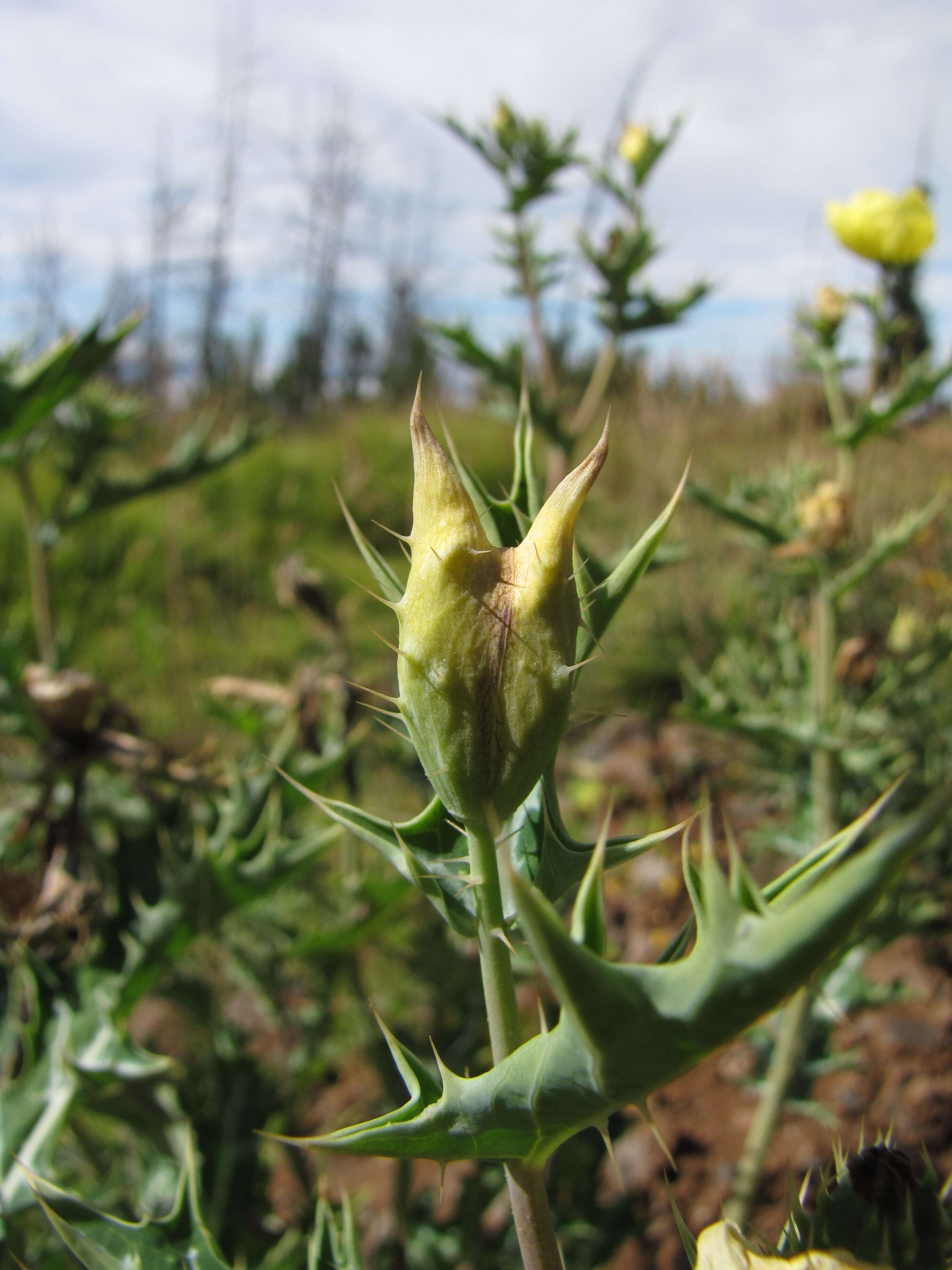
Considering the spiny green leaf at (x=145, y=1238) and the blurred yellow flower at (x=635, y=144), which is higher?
the blurred yellow flower at (x=635, y=144)

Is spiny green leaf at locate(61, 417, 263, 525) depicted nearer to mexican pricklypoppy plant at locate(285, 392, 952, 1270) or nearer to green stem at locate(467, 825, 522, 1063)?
mexican pricklypoppy plant at locate(285, 392, 952, 1270)

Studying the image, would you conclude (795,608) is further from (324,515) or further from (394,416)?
(394,416)

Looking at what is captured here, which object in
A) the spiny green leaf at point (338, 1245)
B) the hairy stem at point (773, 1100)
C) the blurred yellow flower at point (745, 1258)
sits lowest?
the hairy stem at point (773, 1100)

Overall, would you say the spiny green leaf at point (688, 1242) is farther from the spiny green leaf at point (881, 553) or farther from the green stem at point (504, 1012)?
the spiny green leaf at point (881, 553)

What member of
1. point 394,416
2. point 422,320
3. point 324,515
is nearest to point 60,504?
point 422,320

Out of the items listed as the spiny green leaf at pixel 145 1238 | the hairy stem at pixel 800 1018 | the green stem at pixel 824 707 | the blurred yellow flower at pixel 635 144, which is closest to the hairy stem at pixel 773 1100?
the hairy stem at pixel 800 1018

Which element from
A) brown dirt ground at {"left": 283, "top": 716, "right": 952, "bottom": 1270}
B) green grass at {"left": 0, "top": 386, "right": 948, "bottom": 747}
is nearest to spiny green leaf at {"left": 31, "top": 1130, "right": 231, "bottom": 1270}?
brown dirt ground at {"left": 283, "top": 716, "right": 952, "bottom": 1270}

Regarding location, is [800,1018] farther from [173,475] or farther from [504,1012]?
[173,475]
